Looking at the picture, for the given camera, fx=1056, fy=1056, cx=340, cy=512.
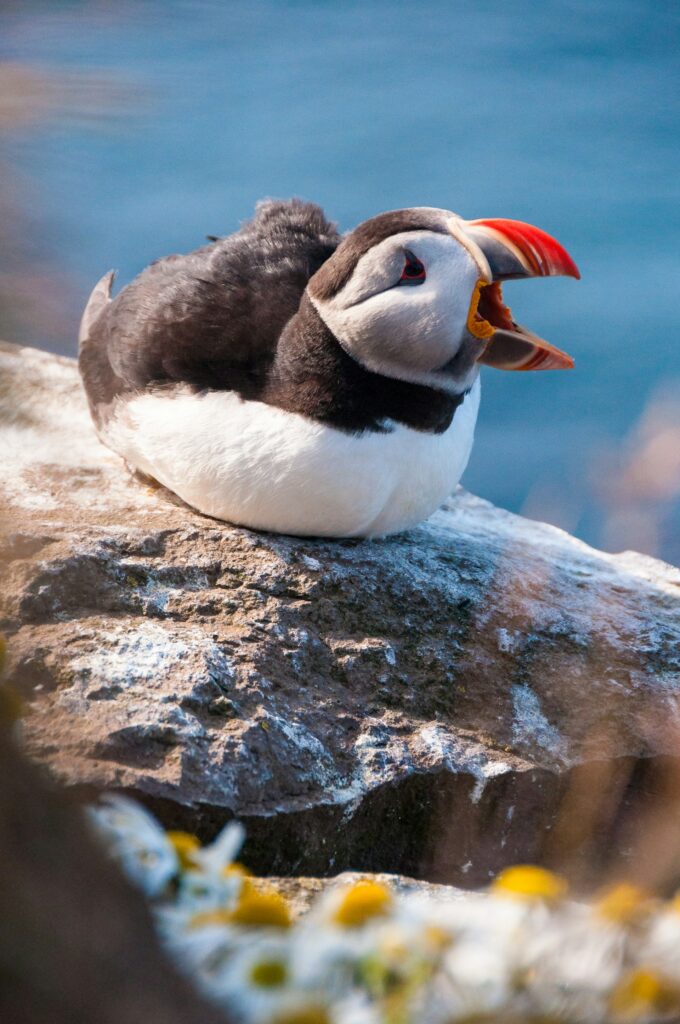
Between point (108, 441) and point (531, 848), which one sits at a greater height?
point (108, 441)

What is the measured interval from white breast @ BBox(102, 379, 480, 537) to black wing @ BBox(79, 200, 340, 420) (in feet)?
0.35

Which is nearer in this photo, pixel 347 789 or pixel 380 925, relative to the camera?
pixel 380 925

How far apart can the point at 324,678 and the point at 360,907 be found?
1.96 m

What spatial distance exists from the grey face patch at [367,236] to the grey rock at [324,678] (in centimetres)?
89

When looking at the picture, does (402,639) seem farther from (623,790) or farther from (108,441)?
(108,441)

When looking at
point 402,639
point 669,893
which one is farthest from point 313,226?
point 669,893

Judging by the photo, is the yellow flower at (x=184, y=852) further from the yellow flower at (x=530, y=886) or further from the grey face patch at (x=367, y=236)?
the grey face patch at (x=367, y=236)

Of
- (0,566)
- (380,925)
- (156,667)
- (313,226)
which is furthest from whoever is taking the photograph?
(313,226)

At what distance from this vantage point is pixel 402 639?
11.6 ft

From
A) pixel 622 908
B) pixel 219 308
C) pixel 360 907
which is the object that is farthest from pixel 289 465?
pixel 622 908

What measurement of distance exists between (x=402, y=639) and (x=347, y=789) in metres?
0.71

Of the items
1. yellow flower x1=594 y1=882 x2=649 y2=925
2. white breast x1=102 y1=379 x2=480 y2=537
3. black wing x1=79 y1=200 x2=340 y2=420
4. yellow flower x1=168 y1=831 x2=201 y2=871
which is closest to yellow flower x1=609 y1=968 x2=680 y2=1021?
yellow flower x1=594 y1=882 x2=649 y2=925

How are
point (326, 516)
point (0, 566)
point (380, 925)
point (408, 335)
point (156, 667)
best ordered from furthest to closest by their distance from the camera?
point (326, 516) < point (408, 335) < point (0, 566) < point (156, 667) < point (380, 925)

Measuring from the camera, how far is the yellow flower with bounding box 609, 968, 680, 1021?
3.87 ft
